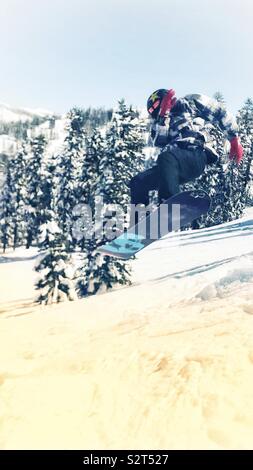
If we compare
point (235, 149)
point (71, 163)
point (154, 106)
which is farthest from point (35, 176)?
point (235, 149)

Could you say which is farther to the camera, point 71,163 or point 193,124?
point 71,163

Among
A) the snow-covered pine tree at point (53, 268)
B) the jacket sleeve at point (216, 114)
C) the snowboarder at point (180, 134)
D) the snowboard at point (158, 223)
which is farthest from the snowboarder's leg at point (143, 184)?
the snow-covered pine tree at point (53, 268)

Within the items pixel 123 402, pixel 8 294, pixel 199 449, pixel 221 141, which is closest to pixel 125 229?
pixel 221 141

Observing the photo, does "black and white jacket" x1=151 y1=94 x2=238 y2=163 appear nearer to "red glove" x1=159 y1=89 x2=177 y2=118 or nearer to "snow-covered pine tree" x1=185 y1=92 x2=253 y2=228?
"red glove" x1=159 y1=89 x2=177 y2=118

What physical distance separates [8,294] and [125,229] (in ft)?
17.6

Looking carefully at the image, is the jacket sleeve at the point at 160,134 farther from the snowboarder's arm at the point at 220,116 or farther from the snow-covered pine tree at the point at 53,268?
the snow-covered pine tree at the point at 53,268

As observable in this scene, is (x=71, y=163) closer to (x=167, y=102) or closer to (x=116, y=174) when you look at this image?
(x=116, y=174)

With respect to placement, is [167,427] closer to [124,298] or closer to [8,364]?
[8,364]

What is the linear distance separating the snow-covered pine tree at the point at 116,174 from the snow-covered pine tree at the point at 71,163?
270cm

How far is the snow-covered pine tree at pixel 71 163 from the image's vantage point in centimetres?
1889

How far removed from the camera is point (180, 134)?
1266 centimetres

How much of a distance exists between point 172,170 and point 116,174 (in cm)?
344

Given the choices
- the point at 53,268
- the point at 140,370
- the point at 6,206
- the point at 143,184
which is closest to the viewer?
the point at 140,370

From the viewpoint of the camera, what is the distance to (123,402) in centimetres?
589
